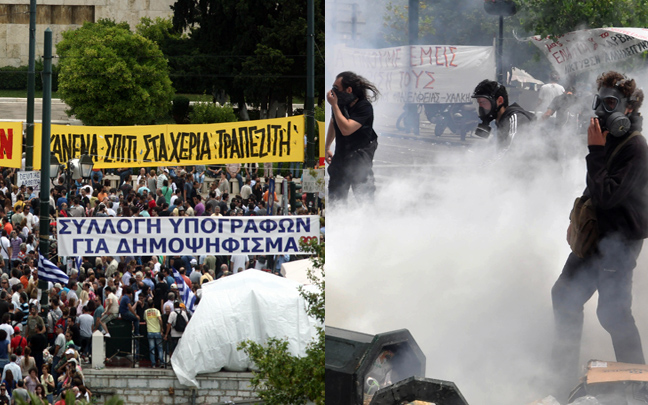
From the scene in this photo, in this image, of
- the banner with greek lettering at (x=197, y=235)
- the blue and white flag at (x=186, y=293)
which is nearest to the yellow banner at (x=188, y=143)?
the blue and white flag at (x=186, y=293)

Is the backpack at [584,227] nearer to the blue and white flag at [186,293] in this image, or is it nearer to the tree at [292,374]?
the tree at [292,374]

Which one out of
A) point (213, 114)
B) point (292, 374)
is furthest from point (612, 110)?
point (213, 114)

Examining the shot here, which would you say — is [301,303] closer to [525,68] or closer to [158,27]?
[525,68]

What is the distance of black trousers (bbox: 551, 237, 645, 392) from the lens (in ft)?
6.19

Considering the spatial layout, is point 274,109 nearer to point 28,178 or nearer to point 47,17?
point 28,178

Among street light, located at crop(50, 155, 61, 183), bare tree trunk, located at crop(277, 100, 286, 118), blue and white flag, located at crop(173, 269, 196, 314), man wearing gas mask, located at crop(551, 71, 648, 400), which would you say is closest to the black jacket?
man wearing gas mask, located at crop(551, 71, 648, 400)

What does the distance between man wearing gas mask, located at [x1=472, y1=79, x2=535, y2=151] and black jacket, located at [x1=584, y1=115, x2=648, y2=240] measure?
19 centimetres

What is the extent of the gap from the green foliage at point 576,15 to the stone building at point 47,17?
204 ft

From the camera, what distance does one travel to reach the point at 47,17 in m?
64.1

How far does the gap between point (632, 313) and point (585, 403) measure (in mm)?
223

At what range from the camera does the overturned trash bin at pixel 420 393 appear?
195 cm

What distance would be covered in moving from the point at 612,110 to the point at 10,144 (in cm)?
1520

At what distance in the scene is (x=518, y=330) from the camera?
1.97 m

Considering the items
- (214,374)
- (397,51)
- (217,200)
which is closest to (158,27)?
(217,200)
